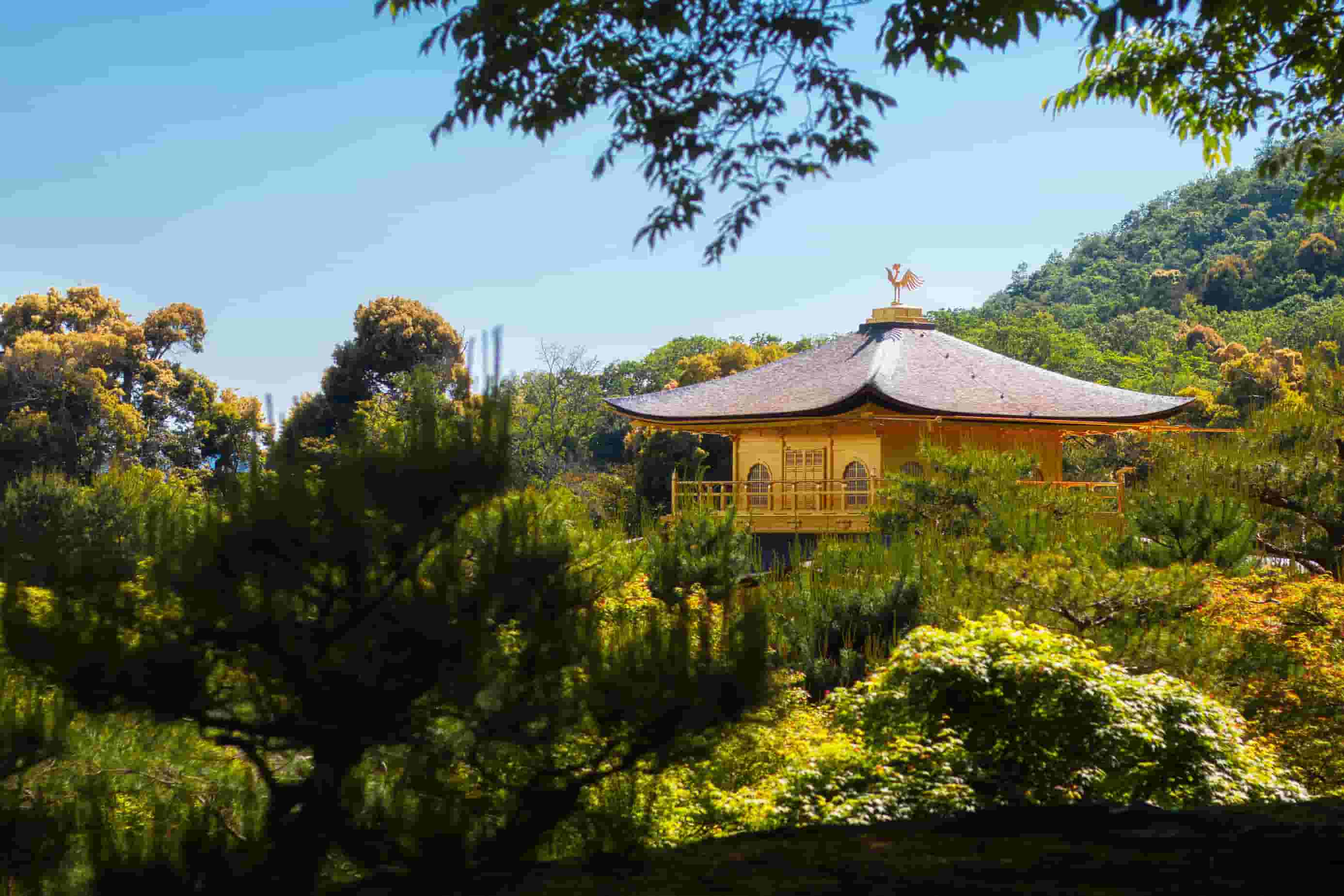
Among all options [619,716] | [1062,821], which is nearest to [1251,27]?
[1062,821]

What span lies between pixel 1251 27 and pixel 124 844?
661 cm

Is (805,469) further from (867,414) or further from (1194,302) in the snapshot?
(1194,302)

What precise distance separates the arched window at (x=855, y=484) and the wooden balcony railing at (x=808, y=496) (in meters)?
0.01

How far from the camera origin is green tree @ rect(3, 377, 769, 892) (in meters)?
4.18

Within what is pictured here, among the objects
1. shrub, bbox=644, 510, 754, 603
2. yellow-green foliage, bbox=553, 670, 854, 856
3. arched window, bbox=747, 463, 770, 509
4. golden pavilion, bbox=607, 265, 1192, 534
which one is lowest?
yellow-green foliage, bbox=553, 670, 854, 856

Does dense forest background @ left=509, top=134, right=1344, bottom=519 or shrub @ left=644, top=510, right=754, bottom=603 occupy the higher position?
dense forest background @ left=509, top=134, right=1344, bottom=519

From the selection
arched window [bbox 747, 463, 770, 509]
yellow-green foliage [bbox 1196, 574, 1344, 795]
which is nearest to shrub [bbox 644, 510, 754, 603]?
yellow-green foliage [bbox 1196, 574, 1344, 795]

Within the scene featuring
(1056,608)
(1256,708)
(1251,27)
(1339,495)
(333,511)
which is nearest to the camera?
(333,511)

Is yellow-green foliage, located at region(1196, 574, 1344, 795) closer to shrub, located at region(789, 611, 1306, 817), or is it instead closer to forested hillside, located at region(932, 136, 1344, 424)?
shrub, located at region(789, 611, 1306, 817)

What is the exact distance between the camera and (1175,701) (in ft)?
24.6

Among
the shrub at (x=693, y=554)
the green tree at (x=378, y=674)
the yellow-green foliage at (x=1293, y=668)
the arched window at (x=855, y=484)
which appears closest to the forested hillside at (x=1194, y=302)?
the arched window at (x=855, y=484)

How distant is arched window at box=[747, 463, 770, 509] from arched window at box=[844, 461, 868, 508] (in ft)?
5.10

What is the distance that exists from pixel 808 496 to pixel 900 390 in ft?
8.55

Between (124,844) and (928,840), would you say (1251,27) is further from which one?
(124,844)
